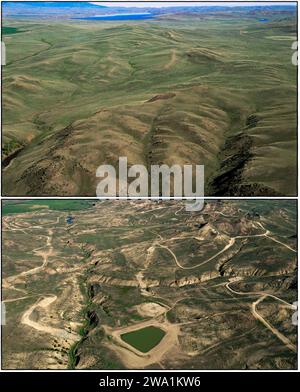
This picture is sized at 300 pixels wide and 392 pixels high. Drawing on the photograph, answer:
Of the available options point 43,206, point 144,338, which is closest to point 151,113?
point 43,206

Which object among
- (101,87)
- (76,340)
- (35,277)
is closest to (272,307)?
(76,340)

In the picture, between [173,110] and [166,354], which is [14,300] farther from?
[173,110]

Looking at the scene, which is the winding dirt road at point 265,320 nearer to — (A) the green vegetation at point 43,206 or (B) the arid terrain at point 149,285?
(B) the arid terrain at point 149,285

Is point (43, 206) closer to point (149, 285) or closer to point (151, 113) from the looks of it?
point (151, 113)

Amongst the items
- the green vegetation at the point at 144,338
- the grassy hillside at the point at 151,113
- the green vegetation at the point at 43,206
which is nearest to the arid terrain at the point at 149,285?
the green vegetation at the point at 144,338

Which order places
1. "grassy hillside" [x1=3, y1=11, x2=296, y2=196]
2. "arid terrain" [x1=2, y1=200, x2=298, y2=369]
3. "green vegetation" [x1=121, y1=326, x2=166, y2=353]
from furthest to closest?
1. "grassy hillside" [x1=3, y1=11, x2=296, y2=196]
2. "green vegetation" [x1=121, y1=326, x2=166, y2=353]
3. "arid terrain" [x1=2, y1=200, x2=298, y2=369]

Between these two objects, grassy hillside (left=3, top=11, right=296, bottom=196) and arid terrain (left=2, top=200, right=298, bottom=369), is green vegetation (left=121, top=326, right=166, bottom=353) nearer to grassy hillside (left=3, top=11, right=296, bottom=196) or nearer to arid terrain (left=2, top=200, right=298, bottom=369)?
arid terrain (left=2, top=200, right=298, bottom=369)

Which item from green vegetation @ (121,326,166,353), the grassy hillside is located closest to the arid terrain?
green vegetation @ (121,326,166,353)
